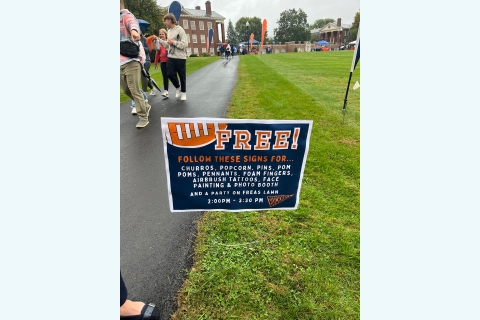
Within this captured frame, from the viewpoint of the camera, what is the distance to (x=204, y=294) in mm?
1855

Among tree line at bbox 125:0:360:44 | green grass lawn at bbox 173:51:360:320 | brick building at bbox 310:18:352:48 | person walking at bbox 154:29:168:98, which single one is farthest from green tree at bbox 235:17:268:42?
green grass lawn at bbox 173:51:360:320

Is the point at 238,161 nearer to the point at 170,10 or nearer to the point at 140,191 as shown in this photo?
the point at 140,191

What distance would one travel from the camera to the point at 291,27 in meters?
67.0

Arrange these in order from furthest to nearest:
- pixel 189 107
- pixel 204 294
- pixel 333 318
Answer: pixel 189 107, pixel 204 294, pixel 333 318

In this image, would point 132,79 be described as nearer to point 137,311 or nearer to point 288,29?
point 137,311

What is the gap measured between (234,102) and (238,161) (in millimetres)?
5777

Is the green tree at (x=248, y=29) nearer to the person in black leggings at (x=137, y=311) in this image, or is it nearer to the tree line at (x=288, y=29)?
the tree line at (x=288, y=29)

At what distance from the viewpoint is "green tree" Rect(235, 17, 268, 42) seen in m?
75.9

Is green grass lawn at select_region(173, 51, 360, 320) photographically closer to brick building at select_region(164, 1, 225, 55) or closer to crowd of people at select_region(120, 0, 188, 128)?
crowd of people at select_region(120, 0, 188, 128)

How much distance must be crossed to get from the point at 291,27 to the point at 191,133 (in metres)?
74.9

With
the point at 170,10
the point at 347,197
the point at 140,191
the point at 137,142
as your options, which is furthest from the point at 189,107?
the point at 347,197

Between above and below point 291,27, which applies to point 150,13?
below

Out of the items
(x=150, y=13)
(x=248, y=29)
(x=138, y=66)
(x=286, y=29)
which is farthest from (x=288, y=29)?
(x=138, y=66)

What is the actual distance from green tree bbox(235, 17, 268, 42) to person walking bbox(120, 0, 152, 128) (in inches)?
2976
